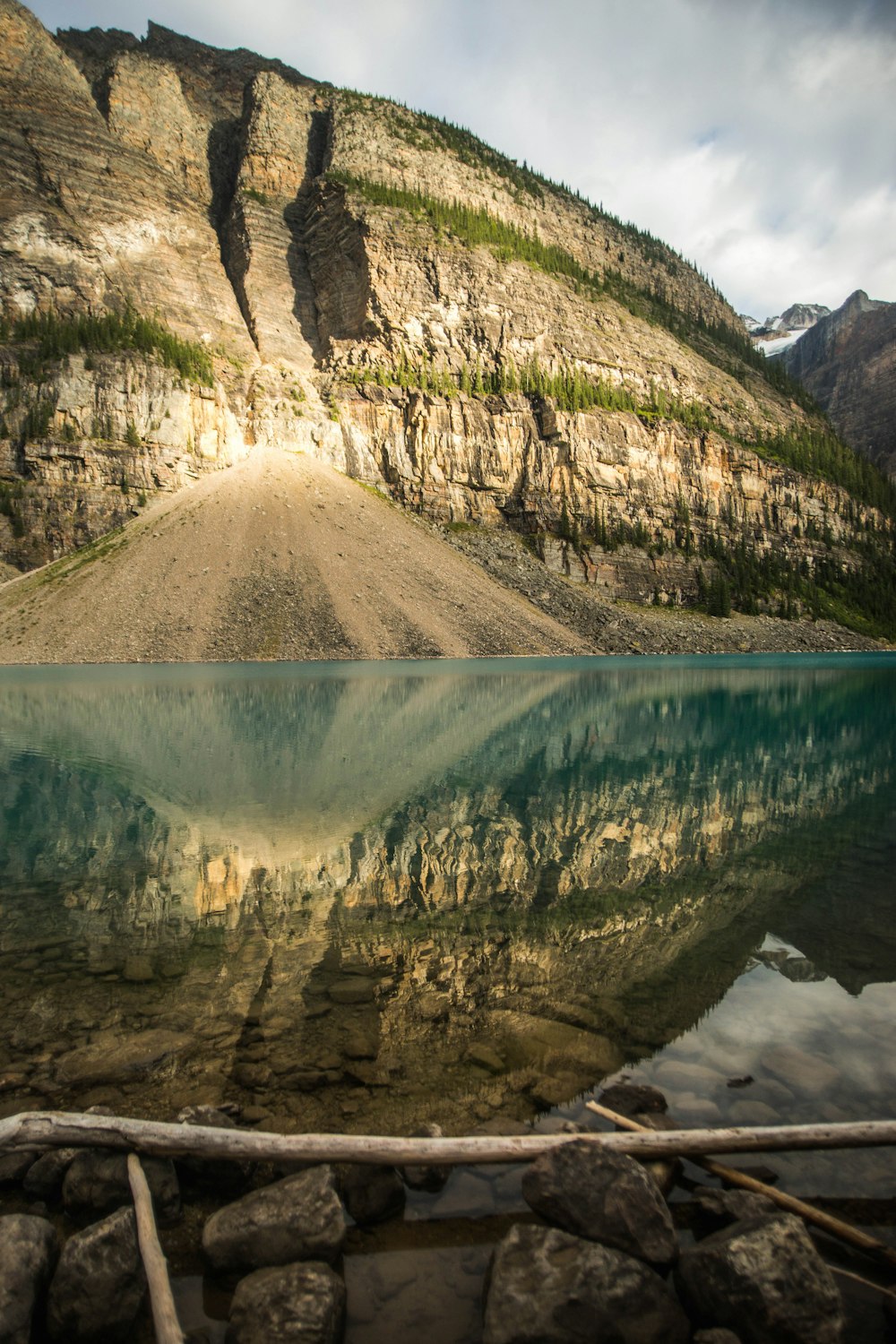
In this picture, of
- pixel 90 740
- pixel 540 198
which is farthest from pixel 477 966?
pixel 540 198

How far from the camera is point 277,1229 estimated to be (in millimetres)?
3648

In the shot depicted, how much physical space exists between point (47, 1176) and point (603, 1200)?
3.18 meters

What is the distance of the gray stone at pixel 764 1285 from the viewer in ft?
10.2

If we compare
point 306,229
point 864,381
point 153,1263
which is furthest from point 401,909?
point 864,381

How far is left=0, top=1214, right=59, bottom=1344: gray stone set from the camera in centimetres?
317

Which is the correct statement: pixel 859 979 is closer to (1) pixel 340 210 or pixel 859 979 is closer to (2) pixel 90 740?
(2) pixel 90 740

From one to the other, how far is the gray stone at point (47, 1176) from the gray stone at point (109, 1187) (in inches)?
3.7

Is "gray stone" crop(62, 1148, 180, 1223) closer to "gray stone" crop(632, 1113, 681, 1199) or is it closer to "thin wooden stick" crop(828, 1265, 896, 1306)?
"gray stone" crop(632, 1113, 681, 1199)

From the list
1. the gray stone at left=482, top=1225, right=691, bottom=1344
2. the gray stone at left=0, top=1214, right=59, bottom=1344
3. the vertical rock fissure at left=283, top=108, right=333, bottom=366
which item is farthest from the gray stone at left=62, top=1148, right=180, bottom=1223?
the vertical rock fissure at left=283, top=108, right=333, bottom=366

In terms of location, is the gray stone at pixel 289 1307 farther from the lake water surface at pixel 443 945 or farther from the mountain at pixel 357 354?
the mountain at pixel 357 354

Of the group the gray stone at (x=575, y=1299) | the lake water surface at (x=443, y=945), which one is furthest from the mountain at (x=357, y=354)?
the gray stone at (x=575, y=1299)

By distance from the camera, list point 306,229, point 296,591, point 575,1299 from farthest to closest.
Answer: point 306,229
point 296,591
point 575,1299

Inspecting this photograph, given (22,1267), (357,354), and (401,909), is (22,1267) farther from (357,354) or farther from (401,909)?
(357,354)

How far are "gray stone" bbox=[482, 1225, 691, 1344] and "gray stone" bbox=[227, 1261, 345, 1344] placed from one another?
2.32 feet
